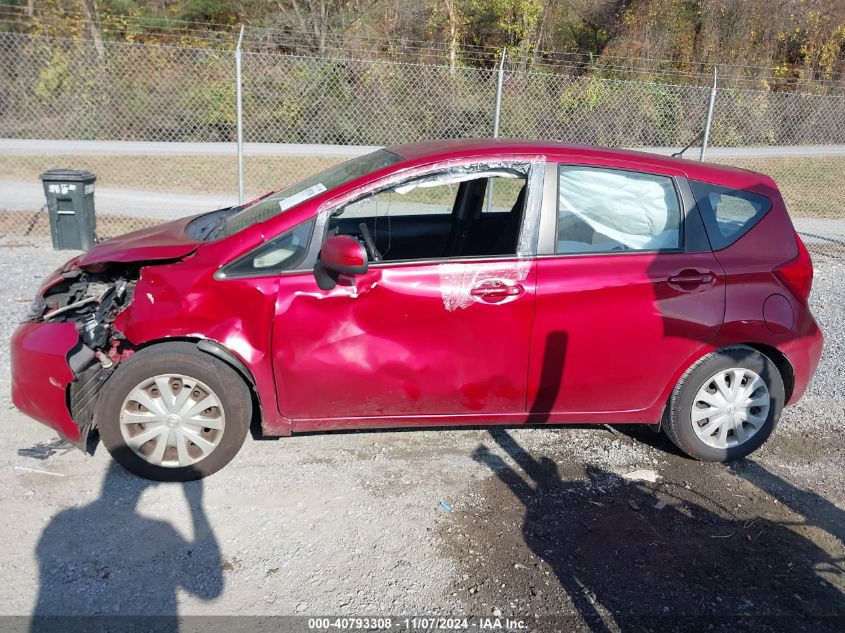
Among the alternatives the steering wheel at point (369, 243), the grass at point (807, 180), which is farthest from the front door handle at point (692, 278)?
the grass at point (807, 180)

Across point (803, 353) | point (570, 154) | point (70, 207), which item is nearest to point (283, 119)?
point (70, 207)

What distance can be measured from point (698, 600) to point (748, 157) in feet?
43.4

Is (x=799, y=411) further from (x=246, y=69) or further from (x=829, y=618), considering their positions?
(x=246, y=69)

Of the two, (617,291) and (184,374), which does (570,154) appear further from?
(184,374)

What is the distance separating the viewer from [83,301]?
4176mm

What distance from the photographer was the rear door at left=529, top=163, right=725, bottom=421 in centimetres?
408

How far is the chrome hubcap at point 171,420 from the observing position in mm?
3867

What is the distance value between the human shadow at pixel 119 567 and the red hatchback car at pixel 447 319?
0.33m

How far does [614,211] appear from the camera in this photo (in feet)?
13.9

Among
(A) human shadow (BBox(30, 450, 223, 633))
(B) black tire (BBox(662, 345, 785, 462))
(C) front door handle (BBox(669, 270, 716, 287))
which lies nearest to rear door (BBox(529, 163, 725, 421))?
(C) front door handle (BBox(669, 270, 716, 287))

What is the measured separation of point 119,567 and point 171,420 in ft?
2.66

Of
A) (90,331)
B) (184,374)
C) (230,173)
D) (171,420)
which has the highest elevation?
(90,331)

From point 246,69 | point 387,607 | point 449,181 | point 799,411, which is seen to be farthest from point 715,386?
point 246,69

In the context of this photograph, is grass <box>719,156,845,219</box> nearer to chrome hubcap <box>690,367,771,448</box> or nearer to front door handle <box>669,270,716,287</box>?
chrome hubcap <box>690,367,771,448</box>
